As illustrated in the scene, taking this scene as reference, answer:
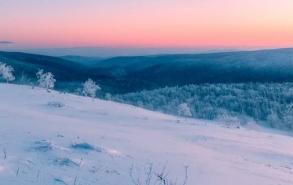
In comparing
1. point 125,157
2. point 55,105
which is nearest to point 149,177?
point 125,157

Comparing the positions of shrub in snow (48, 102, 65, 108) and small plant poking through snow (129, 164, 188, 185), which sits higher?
small plant poking through snow (129, 164, 188, 185)

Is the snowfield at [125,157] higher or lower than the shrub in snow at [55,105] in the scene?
higher

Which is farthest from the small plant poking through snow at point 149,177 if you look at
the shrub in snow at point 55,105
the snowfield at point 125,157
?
the shrub in snow at point 55,105

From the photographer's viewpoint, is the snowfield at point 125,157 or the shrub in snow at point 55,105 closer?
the snowfield at point 125,157

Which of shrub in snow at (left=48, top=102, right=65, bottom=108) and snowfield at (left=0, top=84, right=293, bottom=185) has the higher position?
snowfield at (left=0, top=84, right=293, bottom=185)

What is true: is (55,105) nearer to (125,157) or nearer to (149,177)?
(125,157)

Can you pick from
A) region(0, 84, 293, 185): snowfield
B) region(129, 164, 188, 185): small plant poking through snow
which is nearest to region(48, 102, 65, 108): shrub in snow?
region(0, 84, 293, 185): snowfield

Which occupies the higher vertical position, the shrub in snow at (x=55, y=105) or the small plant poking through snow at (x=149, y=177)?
the small plant poking through snow at (x=149, y=177)

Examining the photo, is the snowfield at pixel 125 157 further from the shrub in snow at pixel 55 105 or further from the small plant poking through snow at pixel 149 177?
the shrub in snow at pixel 55 105

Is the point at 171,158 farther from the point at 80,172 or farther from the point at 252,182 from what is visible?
the point at 80,172

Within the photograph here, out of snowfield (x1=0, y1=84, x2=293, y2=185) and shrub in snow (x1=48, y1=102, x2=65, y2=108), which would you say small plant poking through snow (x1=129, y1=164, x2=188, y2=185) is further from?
shrub in snow (x1=48, y1=102, x2=65, y2=108)

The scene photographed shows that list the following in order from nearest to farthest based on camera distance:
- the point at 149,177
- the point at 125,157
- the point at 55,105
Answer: the point at 149,177, the point at 125,157, the point at 55,105

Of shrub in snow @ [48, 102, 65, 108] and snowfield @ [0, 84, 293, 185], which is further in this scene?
shrub in snow @ [48, 102, 65, 108]

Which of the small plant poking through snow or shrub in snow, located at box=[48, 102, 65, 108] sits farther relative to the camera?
shrub in snow, located at box=[48, 102, 65, 108]
